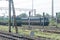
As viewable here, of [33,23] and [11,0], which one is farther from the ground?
[11,0]

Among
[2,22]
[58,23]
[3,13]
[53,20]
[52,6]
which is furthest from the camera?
[3,13]

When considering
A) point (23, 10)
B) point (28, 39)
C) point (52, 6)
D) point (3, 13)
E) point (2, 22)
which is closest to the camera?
point (28, 39)

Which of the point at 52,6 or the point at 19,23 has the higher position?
the point at 52,6

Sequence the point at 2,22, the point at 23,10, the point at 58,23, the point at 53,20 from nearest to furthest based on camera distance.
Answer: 1. the point at 58,23
2. the point at 53,20
3. the point at 2,22
4. the point at 23,10

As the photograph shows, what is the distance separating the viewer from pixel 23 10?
83.1m

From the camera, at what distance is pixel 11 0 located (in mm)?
23781

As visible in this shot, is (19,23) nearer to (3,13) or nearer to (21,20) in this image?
(21,20)

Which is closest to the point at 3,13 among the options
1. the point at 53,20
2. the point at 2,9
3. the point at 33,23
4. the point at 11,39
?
the point at 2,9

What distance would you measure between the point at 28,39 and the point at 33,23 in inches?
1323

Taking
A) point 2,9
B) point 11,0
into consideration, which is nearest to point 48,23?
point 11,0

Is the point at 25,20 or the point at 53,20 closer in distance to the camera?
the point at 53,20

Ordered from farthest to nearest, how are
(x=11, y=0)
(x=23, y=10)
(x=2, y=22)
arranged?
(x=23, y=10) < (x=2, y=22) < (x=11, y=0)

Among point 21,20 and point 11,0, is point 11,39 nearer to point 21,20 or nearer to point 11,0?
point 11,0

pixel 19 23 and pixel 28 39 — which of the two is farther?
pixel 19 23
